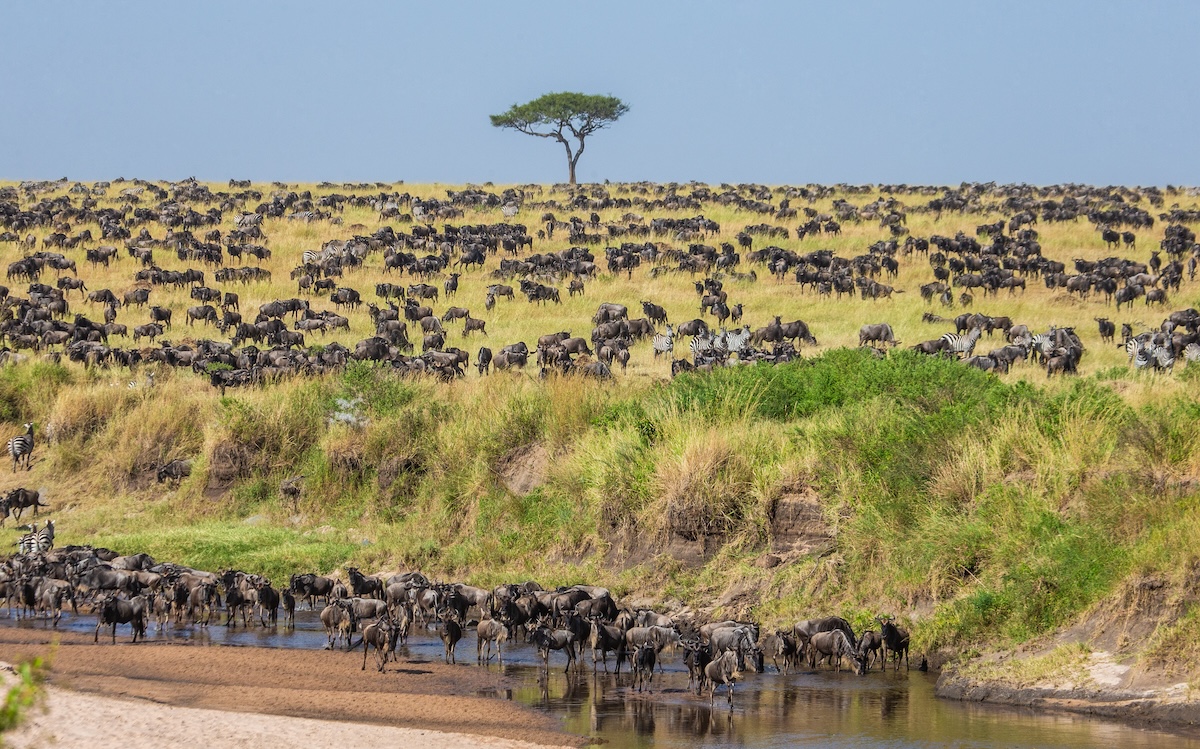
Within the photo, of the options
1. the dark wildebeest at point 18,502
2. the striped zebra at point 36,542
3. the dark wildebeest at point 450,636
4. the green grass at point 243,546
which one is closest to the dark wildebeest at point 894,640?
the dark wildebeest at point 450,636

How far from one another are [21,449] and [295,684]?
50.9 feet

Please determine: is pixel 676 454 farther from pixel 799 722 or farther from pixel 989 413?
pixel 799 722

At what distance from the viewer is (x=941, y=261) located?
153ft

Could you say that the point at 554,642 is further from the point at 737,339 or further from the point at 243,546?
the point at 737,339

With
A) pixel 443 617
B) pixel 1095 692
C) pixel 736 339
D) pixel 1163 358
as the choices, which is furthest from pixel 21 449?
pixel 1163 358

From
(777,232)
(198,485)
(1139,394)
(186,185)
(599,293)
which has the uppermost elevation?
(186,185)

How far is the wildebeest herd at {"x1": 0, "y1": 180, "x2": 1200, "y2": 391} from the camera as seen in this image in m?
32.1

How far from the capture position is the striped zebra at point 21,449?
89.1 ft

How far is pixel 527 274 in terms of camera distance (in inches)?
1801

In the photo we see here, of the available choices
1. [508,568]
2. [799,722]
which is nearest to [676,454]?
[508,568]

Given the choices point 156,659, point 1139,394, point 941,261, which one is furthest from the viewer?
point 941,261

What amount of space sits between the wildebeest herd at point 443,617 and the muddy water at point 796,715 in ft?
0.93

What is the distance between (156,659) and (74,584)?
446cm

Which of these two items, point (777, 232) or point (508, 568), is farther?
point (777, 232)
